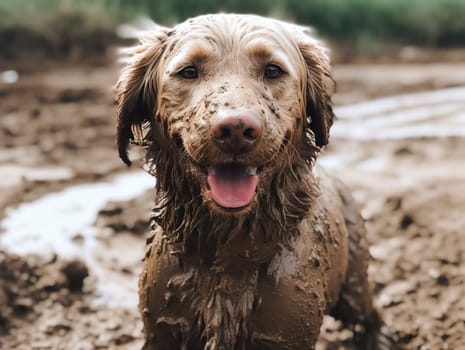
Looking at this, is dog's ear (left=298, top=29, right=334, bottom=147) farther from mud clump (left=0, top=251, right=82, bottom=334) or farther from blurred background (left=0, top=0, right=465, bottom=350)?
mud clump (left=0, top=251, right=82, bottom=334)

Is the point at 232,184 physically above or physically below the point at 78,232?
above

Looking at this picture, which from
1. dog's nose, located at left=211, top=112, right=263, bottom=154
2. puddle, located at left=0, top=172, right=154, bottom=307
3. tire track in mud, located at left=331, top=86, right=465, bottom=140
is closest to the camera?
dog's nose, located at left=211, top=112, right=263, bottom=154

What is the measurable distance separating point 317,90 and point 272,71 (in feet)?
1.04

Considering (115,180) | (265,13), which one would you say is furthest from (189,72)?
(265,13)

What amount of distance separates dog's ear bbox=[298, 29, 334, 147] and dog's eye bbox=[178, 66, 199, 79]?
456 millimetres

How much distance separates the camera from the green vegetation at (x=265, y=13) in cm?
1181

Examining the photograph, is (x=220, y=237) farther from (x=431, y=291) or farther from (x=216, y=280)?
(x=431, y=291)

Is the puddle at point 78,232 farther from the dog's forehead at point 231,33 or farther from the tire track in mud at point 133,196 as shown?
the dog's forehead at point 231,33

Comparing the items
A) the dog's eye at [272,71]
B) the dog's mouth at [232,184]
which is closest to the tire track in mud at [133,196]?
the dog's mouth at [232,184]

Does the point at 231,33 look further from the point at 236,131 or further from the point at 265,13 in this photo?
the point at 265,13

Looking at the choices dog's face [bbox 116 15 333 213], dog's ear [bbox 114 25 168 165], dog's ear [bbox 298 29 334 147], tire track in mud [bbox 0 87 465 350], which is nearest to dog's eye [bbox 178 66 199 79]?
dog's face [bbox 116 15 333 213]

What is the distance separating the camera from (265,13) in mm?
12992

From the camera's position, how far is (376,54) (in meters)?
13.5

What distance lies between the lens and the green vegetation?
38.8 ft
